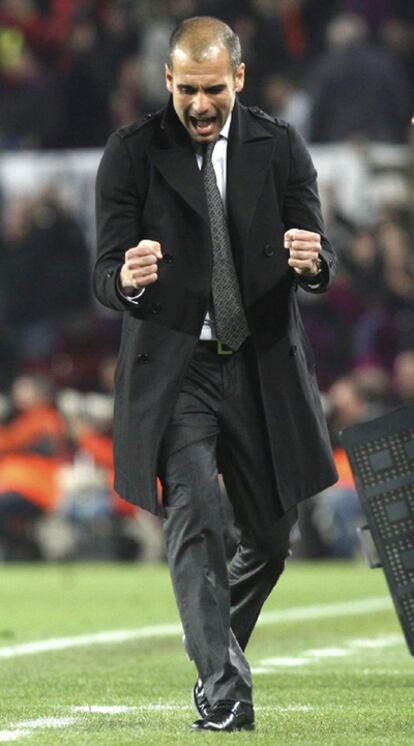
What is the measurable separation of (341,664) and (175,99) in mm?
3269

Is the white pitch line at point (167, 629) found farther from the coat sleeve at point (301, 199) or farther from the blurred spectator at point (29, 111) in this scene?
the blurred spectator at point (29, 111)

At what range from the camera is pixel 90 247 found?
18.5 m

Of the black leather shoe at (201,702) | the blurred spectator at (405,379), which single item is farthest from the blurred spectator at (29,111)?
the black leather shoe at (201,702)

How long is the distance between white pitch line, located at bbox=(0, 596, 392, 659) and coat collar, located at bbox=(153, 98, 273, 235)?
11.1 feet

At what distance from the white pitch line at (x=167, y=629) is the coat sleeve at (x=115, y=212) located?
10.6 feet

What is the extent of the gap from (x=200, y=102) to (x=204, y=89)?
0.04m

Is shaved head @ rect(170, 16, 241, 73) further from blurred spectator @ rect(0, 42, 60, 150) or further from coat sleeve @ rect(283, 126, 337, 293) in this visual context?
blurred spectator @ rect(0, 42, 60, 150)

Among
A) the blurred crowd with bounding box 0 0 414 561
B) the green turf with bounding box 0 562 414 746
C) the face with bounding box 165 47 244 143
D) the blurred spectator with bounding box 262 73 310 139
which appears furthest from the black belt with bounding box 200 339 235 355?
the blurred spectator with bounding box 262 73 310 139

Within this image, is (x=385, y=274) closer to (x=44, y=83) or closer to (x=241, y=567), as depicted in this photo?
(x=44, y=83)

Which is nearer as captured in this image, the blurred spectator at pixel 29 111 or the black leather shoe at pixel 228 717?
the black leather shoe at pixel 228 717

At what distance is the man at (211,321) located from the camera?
6.25 metres

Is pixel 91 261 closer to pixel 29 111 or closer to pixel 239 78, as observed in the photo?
pixel 29 111

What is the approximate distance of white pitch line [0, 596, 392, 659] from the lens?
382 inches

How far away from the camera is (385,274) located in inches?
681
